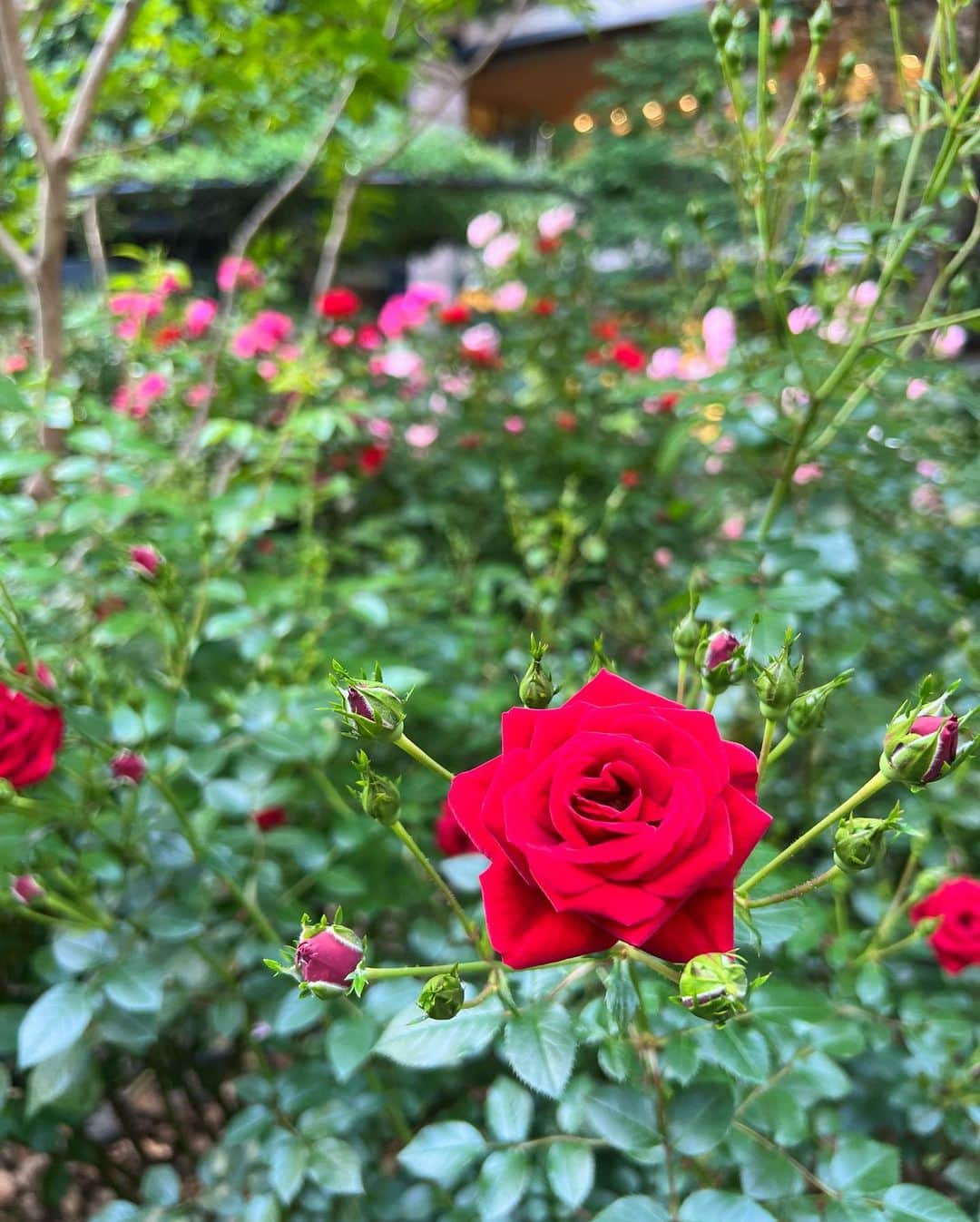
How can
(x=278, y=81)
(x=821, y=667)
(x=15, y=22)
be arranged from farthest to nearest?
(x=278, y=81), (x=821, y=667), (x=15, y=22)

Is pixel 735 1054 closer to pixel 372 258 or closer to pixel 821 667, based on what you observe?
pixel 821 667

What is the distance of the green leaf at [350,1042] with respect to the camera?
577mm

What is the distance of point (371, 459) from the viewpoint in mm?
1744

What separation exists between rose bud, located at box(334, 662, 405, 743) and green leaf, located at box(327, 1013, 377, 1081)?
0.96 ft

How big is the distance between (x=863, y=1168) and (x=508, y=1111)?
203 millimetres

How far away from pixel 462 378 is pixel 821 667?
47.2 inches

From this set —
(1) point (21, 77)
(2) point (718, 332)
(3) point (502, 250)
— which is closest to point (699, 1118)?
(1) point (21, 77)

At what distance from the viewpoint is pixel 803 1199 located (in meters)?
0.52

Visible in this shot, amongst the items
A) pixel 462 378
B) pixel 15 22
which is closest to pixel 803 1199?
pixel 15 22

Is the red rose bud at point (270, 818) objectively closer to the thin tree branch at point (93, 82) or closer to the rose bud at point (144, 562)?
the rose bud at point (144, 562)

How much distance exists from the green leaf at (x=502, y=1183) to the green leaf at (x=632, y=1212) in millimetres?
64

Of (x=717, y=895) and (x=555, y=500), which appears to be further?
(x=555, y=500)

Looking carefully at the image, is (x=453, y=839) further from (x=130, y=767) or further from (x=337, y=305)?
(x=337, y=305)

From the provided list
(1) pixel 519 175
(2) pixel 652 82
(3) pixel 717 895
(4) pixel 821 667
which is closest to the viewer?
(3) pixel 717 895
